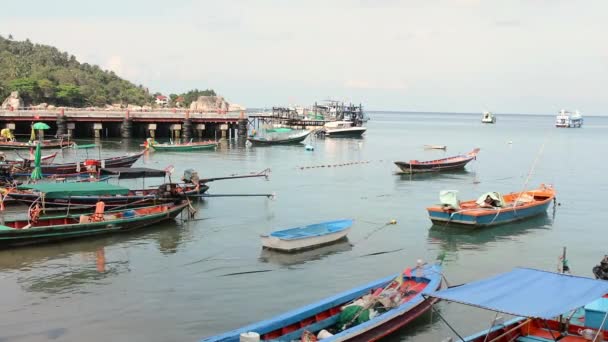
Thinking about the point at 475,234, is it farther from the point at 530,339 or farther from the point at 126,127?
the point at 126,127

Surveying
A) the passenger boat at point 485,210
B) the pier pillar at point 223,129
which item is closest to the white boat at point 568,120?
the pier pillar at point 223,129

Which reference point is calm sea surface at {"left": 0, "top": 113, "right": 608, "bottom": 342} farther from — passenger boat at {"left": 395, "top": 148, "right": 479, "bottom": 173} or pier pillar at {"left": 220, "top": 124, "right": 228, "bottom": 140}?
pier pillar at {"left": 220, "top": 124, "right": 228, "bottom": 140}

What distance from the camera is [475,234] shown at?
93.0ft

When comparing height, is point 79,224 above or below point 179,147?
below

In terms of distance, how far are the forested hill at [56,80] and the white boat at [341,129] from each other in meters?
45.6

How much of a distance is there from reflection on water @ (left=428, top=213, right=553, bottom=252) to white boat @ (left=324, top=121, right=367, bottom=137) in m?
70.0

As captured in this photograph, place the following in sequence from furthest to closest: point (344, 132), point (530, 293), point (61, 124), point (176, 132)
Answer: point (344, 132) < point (176, 132) < point (61, 124) < point (530, 293)

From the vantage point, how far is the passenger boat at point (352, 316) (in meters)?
13.2

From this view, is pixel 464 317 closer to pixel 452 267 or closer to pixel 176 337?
pixel 452 267

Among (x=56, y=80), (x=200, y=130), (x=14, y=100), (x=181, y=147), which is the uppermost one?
(x=56, y=80)

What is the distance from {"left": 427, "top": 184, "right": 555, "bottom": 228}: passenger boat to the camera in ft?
93.4

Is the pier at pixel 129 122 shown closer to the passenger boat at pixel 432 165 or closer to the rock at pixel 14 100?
the rock at pixel 14 100

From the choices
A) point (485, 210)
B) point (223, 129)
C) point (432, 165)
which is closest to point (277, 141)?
point (223, 129)

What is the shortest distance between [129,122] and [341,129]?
124ft
